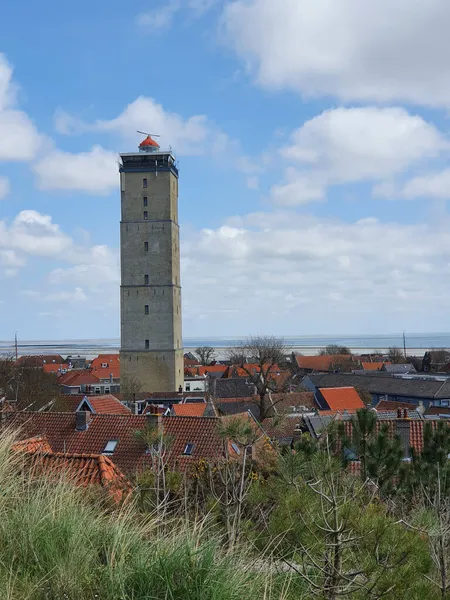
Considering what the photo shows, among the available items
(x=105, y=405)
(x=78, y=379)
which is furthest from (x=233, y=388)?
(x=105, y=405)

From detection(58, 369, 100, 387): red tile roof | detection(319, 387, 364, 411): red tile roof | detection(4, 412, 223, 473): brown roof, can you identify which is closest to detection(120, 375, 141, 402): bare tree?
detection(319, 387, 364, 411): red tile roof

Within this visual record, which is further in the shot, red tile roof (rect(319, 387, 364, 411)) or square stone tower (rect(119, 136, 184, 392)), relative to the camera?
square stone tower (rect(119, 136, 184, 392))

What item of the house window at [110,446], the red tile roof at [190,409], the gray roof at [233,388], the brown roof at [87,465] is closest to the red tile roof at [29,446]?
the brown roof at [87,465]

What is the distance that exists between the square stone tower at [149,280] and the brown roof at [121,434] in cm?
3167

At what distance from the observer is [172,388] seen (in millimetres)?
54125

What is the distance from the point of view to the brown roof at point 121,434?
1838cm

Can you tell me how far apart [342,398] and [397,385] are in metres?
9.96

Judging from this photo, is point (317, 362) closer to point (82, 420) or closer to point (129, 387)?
point (129, 387)

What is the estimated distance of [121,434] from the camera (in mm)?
20312

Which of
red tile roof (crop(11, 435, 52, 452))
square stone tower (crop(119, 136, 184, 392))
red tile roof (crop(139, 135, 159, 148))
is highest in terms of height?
red tile roof (crop(139, 135, 159, 148))

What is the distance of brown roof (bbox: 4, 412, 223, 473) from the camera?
18.4 m

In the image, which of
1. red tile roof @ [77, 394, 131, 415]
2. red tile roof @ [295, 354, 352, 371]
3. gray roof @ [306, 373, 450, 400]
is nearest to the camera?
red tile roof @ [77, 394, 131, 415]

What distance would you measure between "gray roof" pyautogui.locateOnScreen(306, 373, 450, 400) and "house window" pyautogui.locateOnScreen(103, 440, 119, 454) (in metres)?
37.9

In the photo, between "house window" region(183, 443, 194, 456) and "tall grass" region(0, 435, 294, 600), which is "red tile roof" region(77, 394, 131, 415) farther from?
"tall grass" region(0, 435, 294, 600)
